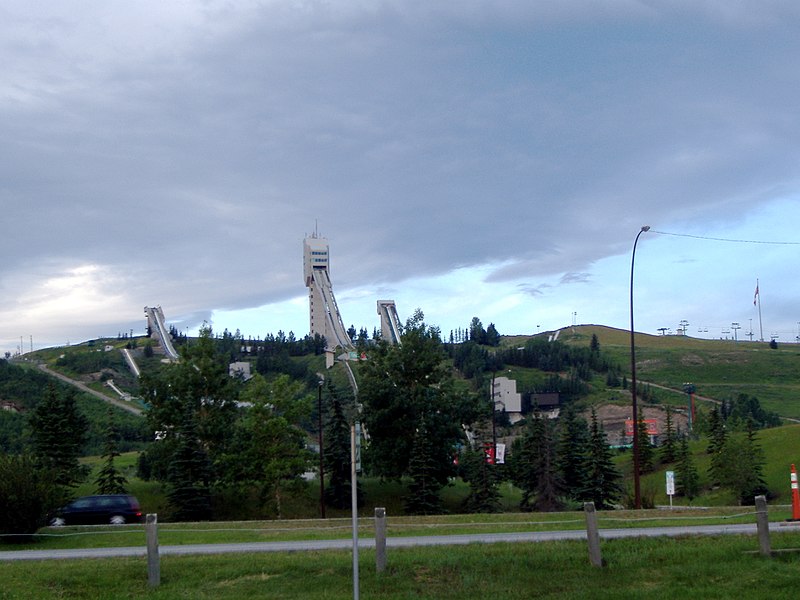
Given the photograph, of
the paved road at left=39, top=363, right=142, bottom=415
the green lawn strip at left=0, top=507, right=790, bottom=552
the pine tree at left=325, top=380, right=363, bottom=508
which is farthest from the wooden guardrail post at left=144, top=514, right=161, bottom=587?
the paved road at left=39, top=363, right=142, bottom=415

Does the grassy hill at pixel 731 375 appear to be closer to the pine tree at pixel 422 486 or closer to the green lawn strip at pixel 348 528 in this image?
the pine tree at pixel 422 486

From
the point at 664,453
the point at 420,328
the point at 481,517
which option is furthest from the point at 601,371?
the point at 481,517

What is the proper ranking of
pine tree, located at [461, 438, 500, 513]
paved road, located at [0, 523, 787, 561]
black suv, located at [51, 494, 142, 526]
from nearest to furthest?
paved road, located at [0, 523, 787, 561], black suv, located at [51, 494, 142, 526], pine tree, located at [461, 438, 500, 513]

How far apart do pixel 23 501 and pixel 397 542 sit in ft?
35.8

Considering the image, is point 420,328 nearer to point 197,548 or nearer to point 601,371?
point 197,548

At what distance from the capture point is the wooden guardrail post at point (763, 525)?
41.9ft

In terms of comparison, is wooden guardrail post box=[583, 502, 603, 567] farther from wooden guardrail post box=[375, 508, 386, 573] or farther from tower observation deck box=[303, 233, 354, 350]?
tower observation deck box=[303, 233, 354, 350]

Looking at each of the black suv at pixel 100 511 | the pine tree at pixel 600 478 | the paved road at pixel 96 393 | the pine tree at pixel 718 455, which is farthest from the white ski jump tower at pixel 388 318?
the black suv at pixel 100 511

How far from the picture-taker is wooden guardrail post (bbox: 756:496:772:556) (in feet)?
41.9

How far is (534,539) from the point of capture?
53.5ft

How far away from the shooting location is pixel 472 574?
1285 cm

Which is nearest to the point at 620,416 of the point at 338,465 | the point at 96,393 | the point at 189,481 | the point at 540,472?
the point at 96,393

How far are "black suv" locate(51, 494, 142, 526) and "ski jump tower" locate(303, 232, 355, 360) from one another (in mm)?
159160

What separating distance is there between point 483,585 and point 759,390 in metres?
149
